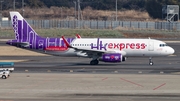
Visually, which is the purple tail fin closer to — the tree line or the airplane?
the airplane

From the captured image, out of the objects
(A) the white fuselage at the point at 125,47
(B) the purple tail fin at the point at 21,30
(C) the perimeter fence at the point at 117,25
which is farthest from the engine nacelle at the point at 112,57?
(C) the perimeter fence at the point at 117,25

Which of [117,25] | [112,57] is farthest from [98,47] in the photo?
[117,25]

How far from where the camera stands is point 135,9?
169125 millimetres

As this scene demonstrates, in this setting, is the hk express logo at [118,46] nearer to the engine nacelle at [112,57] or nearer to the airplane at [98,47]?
the airplane at [98,47]

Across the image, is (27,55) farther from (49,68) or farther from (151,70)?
(151,70)

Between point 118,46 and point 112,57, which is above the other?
point 118,46

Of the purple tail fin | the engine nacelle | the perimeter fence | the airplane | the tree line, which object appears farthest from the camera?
the tree line

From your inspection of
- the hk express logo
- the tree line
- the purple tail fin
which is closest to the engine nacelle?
the hk express logo

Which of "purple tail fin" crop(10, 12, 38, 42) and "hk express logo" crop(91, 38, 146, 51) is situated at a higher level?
"purple tail fin" crop(10, 12, 38, 42)

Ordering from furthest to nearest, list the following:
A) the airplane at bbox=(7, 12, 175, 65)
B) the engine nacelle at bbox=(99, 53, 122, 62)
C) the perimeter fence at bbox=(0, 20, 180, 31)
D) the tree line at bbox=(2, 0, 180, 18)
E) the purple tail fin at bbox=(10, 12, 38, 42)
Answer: the tree line at bbox=(2, 0, 180, 18) < the perimeter fence at bbox=(0, 20, 180, 31) < the purple tail fin at bbox=(10, 12, 38, 42) < the airplane at bbox=(7, 12, 175, 65) < the engine nacelle at bbox=(99, 53, 122, 62)

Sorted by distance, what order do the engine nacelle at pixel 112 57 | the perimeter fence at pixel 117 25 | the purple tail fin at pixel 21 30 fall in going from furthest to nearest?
1. the perimeter fence at pixel 117 25
2. the purple tail fin at pixel 21 30
3. the engine nacelle at pixel 112 57

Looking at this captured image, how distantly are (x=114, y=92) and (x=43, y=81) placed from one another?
7.35 meters

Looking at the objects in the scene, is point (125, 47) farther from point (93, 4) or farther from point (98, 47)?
point (93, 4)

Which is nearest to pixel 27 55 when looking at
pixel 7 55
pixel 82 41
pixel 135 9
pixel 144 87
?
pixel 7 55
